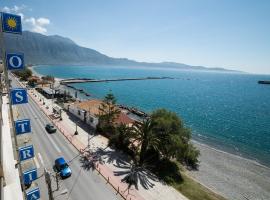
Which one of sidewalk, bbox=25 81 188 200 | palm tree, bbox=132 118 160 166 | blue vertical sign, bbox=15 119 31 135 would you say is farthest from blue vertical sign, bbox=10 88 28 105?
palm tree, bbox=132 118 160 166

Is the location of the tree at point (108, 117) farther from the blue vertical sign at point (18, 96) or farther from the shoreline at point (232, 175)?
the blue vertical sign at point (18, 96)

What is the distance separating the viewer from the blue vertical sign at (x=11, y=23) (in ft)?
25.7

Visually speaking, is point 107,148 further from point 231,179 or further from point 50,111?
point 50,111

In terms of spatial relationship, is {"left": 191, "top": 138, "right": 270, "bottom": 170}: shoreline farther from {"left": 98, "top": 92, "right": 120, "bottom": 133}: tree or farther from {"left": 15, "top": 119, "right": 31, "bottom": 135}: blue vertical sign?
{"left": 15, "top": 119, "right": 31, "bottom": 135}: blue vertical sign

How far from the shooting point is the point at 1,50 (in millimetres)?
7914

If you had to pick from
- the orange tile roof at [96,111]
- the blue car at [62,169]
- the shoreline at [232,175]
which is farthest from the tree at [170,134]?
the blue car at [62,169]

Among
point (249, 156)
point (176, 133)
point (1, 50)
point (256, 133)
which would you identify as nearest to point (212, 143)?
point (249, 156)

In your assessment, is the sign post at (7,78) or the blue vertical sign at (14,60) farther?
the blue vertical sign at (14,60)

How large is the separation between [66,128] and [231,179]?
38013 millimetres

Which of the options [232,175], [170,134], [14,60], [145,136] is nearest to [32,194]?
[14,60]

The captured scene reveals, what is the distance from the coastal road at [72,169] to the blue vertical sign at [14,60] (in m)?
20.0

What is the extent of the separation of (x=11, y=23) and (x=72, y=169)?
25693mm

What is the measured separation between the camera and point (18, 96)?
9.23 metres

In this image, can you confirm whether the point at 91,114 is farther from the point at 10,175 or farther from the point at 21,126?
the point at 21,126
